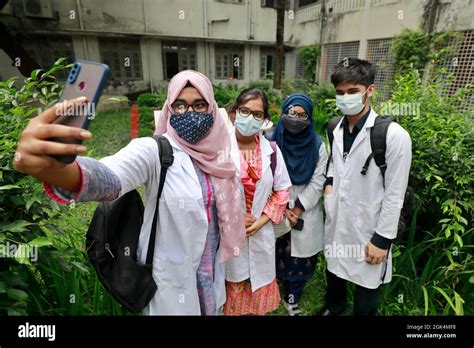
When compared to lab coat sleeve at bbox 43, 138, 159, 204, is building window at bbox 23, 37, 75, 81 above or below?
above

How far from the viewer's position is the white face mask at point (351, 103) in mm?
1577

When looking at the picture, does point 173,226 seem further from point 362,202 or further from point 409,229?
point 409,229

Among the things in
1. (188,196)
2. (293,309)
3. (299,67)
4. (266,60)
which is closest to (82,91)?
(188,196)

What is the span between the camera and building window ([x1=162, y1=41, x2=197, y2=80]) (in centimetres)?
1133

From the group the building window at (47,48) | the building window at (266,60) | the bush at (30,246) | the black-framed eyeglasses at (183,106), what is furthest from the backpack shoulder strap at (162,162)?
the building window at (266,60)

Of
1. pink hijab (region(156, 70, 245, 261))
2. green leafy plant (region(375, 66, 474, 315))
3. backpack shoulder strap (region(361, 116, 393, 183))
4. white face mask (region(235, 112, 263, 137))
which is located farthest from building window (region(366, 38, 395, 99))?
pink hijab (region(156, 70, 245, 261))

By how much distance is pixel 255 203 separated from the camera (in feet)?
5.35

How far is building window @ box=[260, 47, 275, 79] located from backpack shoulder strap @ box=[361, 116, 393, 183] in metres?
12.0

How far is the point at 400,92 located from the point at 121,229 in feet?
7.94

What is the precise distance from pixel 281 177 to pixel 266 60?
41.5 ft

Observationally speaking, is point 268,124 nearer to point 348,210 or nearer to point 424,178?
point 348,210

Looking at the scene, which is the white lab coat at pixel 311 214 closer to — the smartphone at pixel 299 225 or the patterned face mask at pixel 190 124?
the smartphone at pixel 299 225

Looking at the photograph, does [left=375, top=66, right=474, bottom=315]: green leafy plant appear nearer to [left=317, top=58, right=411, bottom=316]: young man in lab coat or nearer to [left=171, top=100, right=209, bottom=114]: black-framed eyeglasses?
[left=317, top=58, right=411, bottom=316]: young man in lab coat

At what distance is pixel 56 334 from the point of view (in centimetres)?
130
